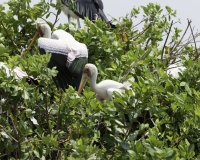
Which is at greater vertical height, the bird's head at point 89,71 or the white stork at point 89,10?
the white stork at point 89,10

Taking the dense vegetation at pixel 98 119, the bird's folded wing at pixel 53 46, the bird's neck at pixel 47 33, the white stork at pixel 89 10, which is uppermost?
the white stork at pixel 89 10

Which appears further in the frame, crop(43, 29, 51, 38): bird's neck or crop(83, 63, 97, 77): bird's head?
crop(43, 29, 51, 38): bird's neck

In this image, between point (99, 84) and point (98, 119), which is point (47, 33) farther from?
point (98, 119)

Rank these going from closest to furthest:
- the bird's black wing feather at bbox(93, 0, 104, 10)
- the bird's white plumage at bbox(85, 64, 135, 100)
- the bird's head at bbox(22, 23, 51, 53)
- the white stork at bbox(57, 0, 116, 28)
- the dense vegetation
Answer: the dense vegetation
the bird's white plumage at bbox(85, 64, 135, 100)
the bird's head at bbox(22, 23, 51, 53)
the white stork at bbox(57, 0, 116, 28)
the bird's black wing feather at bbox(93, 0, 104, 10)

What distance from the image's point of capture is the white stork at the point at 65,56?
635 cm

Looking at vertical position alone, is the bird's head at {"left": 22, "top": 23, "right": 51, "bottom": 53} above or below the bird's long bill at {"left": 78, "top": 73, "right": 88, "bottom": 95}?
above

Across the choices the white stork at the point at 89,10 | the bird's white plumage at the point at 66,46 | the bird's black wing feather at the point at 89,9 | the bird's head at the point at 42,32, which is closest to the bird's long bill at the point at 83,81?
the bird's white plumage at the point at 66,46

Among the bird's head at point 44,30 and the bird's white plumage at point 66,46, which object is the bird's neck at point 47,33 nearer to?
the bird's head at point 44,30

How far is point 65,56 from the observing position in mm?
6363

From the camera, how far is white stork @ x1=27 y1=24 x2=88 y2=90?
6.35 meters

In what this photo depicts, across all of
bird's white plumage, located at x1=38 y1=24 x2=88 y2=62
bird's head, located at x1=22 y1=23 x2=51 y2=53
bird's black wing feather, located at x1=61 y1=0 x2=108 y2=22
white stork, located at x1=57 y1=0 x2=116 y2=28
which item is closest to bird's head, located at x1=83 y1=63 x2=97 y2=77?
bird's white plumage, located at x1=38 y1=24 x2=88 y2=62

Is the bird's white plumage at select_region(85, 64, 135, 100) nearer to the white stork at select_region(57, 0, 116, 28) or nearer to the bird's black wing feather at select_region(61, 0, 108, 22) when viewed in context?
the white stork at select_region(57, 0, 116, 28)

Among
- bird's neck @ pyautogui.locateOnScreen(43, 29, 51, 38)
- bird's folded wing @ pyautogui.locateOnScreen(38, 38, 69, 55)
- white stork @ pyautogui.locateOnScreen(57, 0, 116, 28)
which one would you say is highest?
white stork @ pyautogui.locateOnScreen(57, 0, 116, 28)

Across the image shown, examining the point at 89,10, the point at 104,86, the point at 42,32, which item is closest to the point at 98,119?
the point at 104,86
